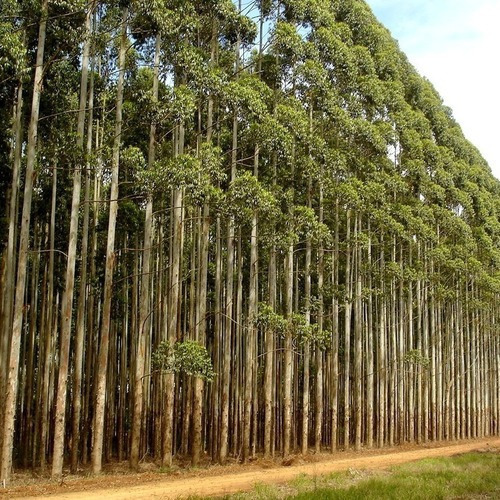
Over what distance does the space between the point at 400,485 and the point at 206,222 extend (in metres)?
8.34

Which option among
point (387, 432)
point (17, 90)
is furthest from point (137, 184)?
point (387, 432)

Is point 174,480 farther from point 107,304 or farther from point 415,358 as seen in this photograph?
point 415,358

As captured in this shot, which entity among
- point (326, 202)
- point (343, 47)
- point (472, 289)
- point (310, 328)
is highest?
point (343, 47)

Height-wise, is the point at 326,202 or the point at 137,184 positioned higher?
the point at 326,202

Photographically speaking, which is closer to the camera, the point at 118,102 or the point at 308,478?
the point at 308,478

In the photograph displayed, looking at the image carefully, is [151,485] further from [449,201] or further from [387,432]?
[449,201]

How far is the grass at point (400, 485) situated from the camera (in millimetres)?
11234

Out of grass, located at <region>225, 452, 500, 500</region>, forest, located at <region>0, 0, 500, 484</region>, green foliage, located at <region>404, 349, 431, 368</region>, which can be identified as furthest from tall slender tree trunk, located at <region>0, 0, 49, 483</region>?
green foliage, located at <region>404, 349, 431, 368</region>

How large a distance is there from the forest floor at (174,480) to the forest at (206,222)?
690 mm

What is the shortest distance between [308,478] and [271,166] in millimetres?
10755

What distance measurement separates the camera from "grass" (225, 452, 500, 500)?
11.2 m

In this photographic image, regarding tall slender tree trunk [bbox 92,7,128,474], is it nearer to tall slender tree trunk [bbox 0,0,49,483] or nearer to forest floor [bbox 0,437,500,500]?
forest floor [bbox 0,437,500,500]

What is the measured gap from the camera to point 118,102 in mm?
15742

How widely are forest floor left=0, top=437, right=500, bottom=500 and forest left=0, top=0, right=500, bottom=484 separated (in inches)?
27.2
